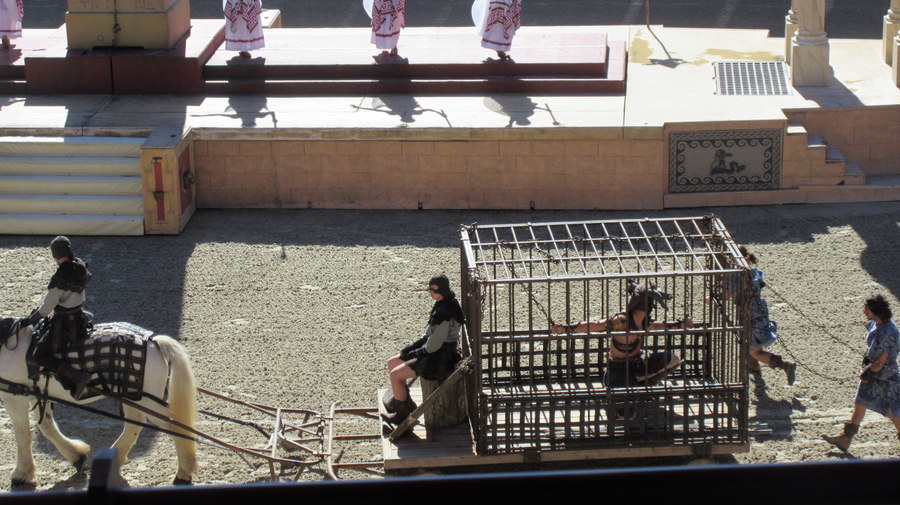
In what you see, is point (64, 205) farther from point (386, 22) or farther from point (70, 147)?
point (386, 22)

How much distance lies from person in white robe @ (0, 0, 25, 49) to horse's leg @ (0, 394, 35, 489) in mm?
9850

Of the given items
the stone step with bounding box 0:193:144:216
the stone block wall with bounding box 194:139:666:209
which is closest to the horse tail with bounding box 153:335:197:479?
the stone step with bounding box 0:193:144:216

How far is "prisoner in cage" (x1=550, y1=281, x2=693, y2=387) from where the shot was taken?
26.5 feet

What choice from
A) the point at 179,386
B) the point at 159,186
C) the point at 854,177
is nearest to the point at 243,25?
the point at 159,186

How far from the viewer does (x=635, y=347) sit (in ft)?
27.1

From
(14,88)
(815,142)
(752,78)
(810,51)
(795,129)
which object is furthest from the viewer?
(14,88)

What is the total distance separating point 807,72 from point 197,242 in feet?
27.0

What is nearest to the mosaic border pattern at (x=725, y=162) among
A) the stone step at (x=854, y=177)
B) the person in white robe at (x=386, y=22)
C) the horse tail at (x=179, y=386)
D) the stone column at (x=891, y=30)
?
the stone step at (x=854, y=177)

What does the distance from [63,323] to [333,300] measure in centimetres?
405

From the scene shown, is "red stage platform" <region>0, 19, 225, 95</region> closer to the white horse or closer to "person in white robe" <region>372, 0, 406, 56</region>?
"person in white robe" <region>372, 0, 406, 56</region>

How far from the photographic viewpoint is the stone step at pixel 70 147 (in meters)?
14.2

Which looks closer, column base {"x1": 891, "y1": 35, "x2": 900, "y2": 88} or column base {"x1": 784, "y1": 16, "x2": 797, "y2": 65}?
column base {"x1": 891, "y1": 35, "x2": 900, "y2": 88}

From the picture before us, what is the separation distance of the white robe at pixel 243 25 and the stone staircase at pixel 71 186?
269 cm

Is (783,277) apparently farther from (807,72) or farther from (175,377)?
(175,377)
